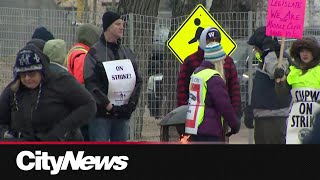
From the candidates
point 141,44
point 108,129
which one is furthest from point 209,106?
point 141,44

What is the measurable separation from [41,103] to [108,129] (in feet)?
7.81

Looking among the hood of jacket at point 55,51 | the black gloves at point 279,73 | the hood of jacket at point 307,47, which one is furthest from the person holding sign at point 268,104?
the hood of jacket at point 55,51

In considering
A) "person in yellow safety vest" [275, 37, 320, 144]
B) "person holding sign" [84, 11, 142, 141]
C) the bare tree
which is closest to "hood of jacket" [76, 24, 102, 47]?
"person holding sign" [84, 11, 142, 141]

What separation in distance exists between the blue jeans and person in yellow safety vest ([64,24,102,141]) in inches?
24.7

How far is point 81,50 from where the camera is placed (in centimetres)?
1096

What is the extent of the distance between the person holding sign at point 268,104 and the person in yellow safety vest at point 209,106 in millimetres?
2005

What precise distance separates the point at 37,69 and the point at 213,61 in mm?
2140

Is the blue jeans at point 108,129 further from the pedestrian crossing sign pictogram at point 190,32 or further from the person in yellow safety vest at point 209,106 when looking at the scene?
the pedestrian crossing sign pictogram at point 190,32

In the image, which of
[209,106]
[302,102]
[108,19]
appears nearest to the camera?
[209,106]

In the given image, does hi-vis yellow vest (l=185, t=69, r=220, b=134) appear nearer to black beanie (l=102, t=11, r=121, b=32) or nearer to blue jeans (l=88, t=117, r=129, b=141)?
blue jeans (l=88, t=117, r=129, b=141)

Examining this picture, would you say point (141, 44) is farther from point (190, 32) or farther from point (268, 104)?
point (268, 104)

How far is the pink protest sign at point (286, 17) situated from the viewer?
12.0 meters

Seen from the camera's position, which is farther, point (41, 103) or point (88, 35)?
point (88, 35)

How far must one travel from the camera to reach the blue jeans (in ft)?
33.4
